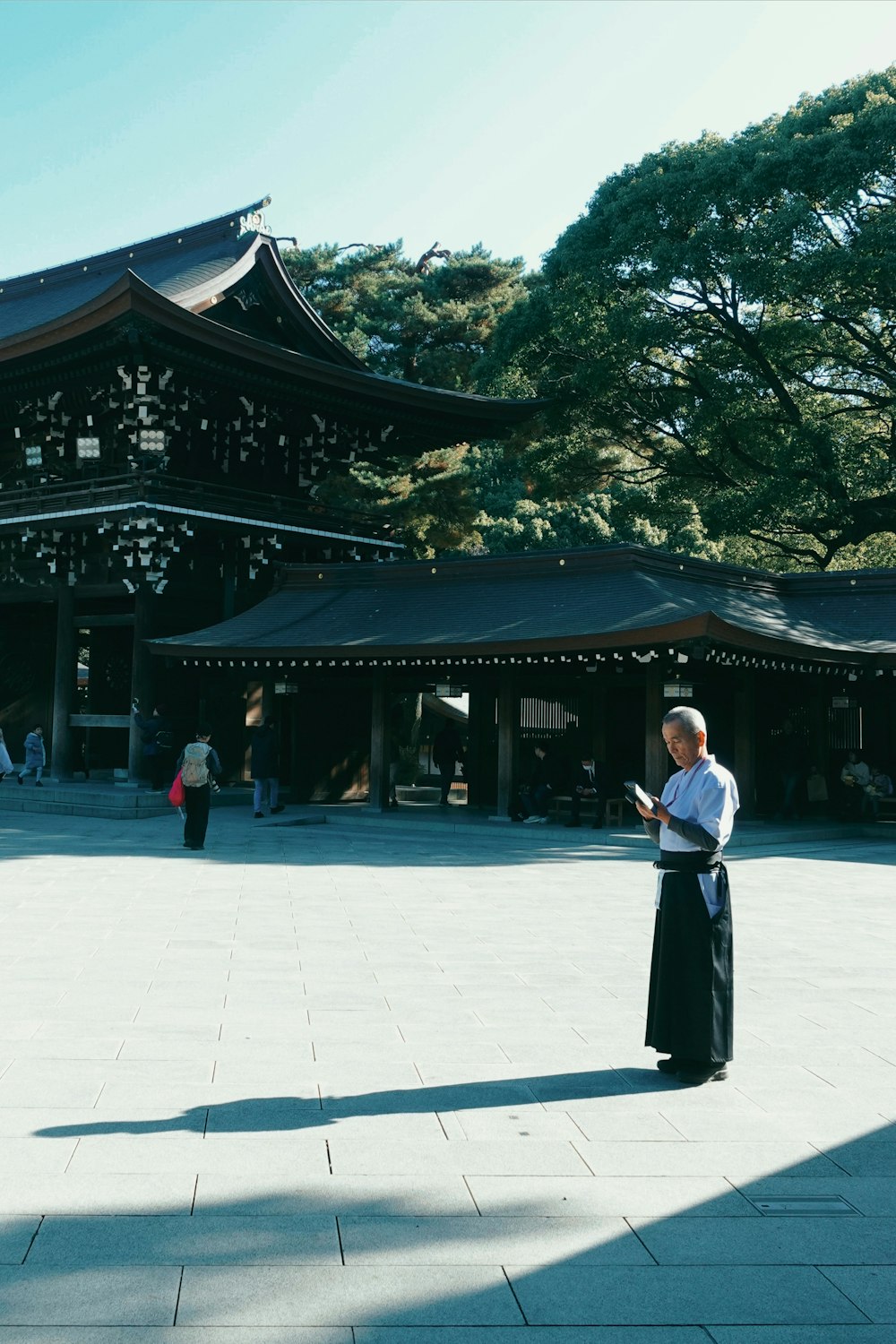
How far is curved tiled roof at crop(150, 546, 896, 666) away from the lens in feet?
60.0

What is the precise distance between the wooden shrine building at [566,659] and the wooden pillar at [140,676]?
22.5 inches

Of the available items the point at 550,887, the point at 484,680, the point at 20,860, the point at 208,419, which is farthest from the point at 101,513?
the point at 550,887

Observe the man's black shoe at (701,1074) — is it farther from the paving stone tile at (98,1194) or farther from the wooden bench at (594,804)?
the wooden bench at (594,804)

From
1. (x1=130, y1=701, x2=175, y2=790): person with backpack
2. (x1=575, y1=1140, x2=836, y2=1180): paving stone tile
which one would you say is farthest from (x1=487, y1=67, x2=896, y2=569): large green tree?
(x1=575, y1=1140, x2=836, y2=1180): paving stone tile

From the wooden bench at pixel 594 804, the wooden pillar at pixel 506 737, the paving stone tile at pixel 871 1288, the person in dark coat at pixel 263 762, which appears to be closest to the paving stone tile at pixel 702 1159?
the paving stone tile at pixel 871 1288

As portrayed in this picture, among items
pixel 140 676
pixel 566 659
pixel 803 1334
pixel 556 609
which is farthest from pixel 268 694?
pixel 803 1334

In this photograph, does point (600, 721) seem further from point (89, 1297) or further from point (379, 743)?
point (89, 1297)

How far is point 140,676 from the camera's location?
23.2m

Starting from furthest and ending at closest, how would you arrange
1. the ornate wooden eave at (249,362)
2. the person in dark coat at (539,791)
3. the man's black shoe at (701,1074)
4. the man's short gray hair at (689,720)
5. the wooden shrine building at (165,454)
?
the wooden shrine building at (165,454)
the ornate wooden eave at (249,362)
the person in dark coat at (539,791)
the man's short gray hair at (689,720)
the man's black shoe at (701,1074)

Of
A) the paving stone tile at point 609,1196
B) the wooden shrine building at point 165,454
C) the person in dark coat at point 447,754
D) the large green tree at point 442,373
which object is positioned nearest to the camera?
the paving stone tile at point 609,1196

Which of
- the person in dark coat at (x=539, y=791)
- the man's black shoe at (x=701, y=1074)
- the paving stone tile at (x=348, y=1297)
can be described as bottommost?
the paving stone tile at (x=348, y=1297)

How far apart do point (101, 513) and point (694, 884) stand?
19.0 m

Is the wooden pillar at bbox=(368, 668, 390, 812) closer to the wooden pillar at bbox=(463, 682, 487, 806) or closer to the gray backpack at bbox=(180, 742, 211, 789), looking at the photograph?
the wooden pillar at bbox=(463, 682, 487, 806)

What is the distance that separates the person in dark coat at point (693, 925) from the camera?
5801 mm
